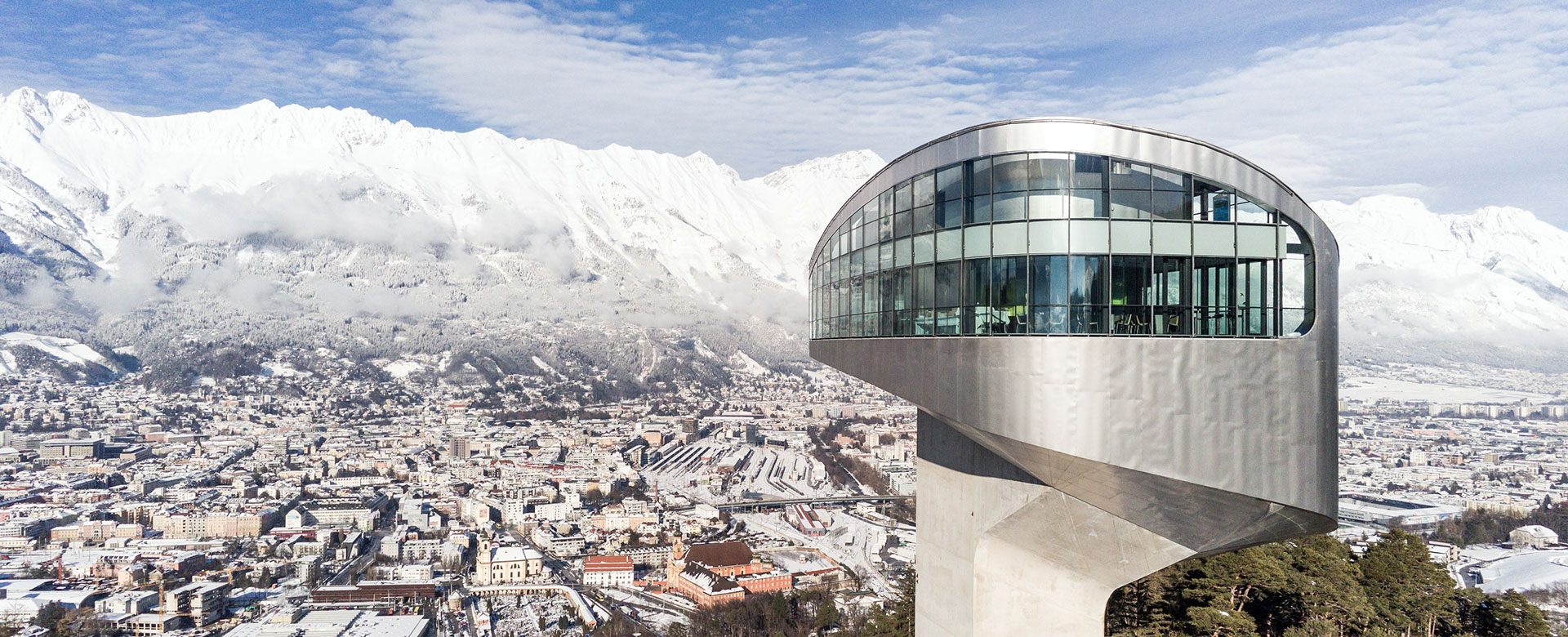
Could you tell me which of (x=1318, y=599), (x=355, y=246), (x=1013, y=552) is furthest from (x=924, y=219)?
(x=355, y=246)

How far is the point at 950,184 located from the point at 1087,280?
7.76ft

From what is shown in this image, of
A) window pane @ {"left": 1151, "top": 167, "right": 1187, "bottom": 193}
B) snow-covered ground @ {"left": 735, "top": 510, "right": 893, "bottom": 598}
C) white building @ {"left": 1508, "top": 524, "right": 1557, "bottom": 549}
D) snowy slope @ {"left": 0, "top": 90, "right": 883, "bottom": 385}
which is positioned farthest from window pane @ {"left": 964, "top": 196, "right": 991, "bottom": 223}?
snowy slope @ {"left": 0, "top": 90, "right": 883, "bottom": 385}

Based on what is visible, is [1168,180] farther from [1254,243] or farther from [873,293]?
[873,293]

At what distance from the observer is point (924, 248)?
1133 cm

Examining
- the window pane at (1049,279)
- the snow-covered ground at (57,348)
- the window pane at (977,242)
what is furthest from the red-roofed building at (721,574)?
the snow-covered ground at (57,348)

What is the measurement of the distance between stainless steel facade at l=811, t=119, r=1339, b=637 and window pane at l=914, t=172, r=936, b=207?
184mm

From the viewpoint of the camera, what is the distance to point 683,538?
177ft

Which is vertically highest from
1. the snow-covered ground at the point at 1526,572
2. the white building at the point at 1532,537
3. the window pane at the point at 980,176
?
the window pane at the point at 980,176

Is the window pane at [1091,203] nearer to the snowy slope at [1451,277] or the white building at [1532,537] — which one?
the white building at [1532,537]

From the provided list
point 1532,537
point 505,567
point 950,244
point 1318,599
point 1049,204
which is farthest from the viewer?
point 505,567

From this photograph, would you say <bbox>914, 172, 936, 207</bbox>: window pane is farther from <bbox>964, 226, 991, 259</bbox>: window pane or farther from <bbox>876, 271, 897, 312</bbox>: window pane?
<bbox>876, 271, 897, 312</bbox>: window pane


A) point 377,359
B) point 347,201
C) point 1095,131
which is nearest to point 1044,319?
point 1095,131

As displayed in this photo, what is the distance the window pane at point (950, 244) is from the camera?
34.3 feet

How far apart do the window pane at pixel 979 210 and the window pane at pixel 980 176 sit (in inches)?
3.6
